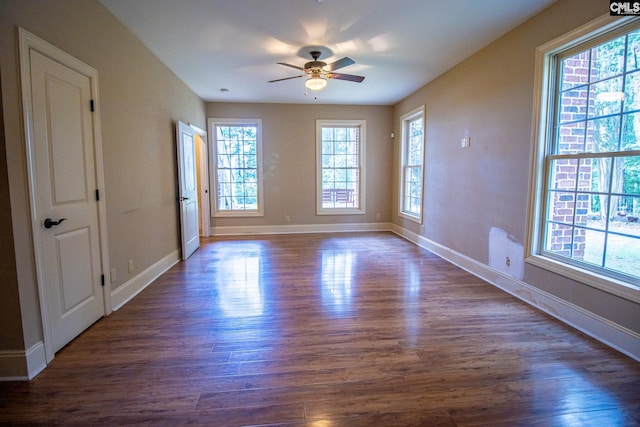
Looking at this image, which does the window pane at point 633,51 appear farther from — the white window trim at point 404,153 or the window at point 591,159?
the white window trim at point 404,153

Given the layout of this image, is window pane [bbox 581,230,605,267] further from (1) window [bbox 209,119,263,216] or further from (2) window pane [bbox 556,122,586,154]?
(1) window [bbox 209,119,263,216]

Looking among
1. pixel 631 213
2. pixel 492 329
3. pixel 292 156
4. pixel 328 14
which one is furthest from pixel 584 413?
pixel 292 156

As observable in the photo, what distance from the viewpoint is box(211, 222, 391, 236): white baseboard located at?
21.4ft

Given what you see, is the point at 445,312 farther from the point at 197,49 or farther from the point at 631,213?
the point at 197,49

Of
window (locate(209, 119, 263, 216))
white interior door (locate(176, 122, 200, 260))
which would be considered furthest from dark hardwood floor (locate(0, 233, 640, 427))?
window (locate(209, 119, 263, 216))

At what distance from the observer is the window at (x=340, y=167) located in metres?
6.58

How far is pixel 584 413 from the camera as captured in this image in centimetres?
160

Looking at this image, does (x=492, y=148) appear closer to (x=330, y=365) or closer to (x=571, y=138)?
(x=571, y=138)

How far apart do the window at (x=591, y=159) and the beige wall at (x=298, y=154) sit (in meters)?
3.97

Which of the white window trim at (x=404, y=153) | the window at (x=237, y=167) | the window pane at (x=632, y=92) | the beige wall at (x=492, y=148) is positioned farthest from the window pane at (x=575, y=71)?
the window at (x=237, y=167)

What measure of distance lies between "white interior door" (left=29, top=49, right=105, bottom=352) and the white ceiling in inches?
43.3

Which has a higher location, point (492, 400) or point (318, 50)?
point (318, 50)

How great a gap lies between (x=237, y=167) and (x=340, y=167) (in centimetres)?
221

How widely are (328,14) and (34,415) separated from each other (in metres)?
3.55
